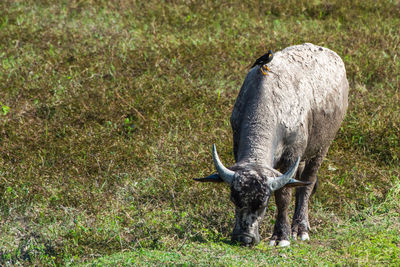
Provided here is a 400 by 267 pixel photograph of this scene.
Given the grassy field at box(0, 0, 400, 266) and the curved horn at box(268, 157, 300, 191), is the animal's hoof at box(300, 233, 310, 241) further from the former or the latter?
the curved horn at box(268, 157, 300, 191)

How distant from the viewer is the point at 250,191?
18.9 feet

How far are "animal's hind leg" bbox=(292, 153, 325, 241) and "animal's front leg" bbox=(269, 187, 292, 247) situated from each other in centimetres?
47

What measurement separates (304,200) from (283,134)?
134 cm

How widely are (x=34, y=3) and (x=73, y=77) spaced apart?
374 cm

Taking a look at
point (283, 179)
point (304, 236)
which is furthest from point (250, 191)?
point (304, 236)

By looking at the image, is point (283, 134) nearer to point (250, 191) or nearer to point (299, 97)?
point (299, 97)

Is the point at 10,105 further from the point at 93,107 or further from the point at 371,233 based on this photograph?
the point at 371,233

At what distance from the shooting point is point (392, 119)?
8.88 metres

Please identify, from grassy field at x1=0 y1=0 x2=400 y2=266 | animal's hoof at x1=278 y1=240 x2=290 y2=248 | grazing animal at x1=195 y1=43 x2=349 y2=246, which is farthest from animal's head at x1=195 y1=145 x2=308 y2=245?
animal's hoof at x1=278 y1=240 x2=290 y2=248

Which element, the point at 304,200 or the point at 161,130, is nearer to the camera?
the point at 304,200

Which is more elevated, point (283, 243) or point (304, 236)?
point (283, 243)

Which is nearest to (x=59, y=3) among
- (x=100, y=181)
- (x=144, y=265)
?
(x=100, y=181)

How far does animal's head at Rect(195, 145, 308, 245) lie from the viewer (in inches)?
227

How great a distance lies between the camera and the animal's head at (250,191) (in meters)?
5.76
